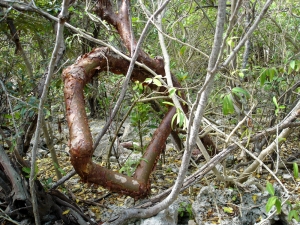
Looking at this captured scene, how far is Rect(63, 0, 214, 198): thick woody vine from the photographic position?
6.79ft

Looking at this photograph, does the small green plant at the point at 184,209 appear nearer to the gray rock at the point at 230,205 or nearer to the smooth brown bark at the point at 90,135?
the gray rock at the point at 230,205

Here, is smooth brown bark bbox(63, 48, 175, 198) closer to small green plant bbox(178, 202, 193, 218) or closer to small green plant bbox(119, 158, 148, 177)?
small green plant bbox(119, 158, 148, 177)

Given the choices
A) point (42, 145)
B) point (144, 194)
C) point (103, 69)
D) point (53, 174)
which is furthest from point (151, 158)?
point (42, 145)

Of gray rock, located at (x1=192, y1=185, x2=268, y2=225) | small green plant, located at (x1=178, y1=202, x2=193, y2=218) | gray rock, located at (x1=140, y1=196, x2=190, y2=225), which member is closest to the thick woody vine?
gray rock, located at (x1=140, y1=196, x2=190, y2=225)

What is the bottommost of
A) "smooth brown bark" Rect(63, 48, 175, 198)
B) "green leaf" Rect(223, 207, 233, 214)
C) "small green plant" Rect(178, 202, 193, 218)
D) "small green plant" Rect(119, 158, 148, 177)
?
"green leaf" Rect(223, 207, 233, 214)

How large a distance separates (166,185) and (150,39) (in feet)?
9.21

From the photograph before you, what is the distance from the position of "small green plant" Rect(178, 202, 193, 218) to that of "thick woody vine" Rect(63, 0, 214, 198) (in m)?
0.43

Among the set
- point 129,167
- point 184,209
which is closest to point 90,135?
point 129,167

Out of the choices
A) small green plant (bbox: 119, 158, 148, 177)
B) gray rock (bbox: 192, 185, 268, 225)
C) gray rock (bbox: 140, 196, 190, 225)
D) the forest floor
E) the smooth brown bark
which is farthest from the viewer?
the forest floor

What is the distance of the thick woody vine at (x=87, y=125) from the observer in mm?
2070

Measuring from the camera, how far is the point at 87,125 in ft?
7.13

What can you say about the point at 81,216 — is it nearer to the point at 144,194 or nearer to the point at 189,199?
the point at 144,194

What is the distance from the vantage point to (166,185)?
3.17 meters

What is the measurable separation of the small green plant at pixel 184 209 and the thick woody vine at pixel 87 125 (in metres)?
0.43
